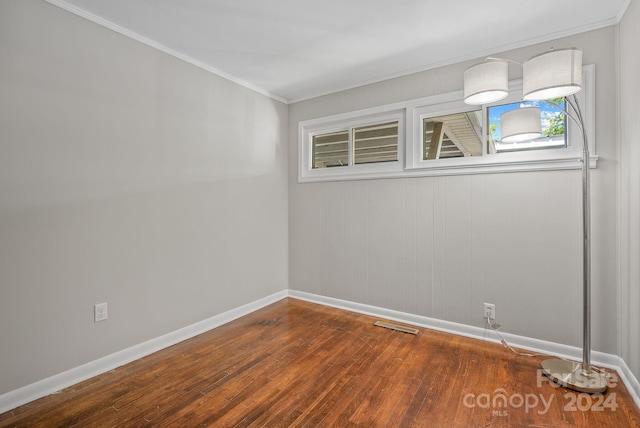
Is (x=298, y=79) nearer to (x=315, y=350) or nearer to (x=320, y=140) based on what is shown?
(x=320, y=140)

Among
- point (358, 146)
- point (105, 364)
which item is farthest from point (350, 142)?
point (105, 364)

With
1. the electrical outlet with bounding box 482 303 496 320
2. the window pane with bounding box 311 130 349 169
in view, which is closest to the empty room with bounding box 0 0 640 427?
the electrical outlet with bounding box 482 303 496 320

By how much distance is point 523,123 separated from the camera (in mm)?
2139

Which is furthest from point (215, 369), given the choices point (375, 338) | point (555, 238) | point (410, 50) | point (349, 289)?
point (410, 50)

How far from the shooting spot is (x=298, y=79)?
134 inches

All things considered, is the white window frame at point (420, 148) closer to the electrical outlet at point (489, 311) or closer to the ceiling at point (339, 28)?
the ceiling at point (339, 28)

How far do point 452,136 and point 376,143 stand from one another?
2.60ft

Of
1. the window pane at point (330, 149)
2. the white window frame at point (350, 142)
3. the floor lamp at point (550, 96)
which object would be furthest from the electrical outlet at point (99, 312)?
the floor lamp at point (550, 96)

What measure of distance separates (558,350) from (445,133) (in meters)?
2.03

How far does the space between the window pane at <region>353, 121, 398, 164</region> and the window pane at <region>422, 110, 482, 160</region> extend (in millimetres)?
347

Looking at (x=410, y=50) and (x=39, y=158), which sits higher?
(x=410, y=50)

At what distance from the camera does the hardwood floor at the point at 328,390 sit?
5.75ft

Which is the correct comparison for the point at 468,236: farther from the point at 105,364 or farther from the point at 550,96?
the point at 105,364

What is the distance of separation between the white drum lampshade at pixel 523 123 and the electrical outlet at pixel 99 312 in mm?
3118
